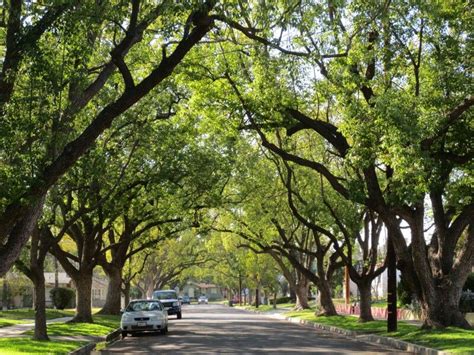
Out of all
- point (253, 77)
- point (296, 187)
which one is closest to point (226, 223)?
point (296, 187)

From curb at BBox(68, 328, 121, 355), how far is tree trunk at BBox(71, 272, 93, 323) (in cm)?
269

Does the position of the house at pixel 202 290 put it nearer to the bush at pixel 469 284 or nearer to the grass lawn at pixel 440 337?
the bush at pixel 469 284

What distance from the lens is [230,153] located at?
32.5 meters

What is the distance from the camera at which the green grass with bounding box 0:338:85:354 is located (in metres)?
17.6

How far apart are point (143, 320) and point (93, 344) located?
592cm

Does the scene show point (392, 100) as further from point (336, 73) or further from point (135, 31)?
point (135, 31)

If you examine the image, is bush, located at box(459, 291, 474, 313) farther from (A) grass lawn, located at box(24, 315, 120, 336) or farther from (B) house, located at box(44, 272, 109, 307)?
(B) house, located at box(44, 272, 109, 307)

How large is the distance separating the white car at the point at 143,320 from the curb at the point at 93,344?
52 centimetres

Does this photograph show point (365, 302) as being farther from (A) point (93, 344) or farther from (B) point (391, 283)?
(A) point (93, 344)

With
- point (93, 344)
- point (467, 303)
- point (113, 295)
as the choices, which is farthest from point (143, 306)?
point (467, 303)

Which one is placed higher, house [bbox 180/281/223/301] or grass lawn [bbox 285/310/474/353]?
grass lawn [bbox 285/310/474/353]

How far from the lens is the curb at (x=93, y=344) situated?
1905cm

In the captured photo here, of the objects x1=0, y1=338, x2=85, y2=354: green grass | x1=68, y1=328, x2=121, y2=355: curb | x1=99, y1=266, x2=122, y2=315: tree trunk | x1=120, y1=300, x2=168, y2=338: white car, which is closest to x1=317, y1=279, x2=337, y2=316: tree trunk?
x1=99, y1=266, x2=122, y2=315: tree trunk

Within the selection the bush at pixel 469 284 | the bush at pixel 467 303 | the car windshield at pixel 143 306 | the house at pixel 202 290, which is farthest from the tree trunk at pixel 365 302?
the house at pixel 202 290
